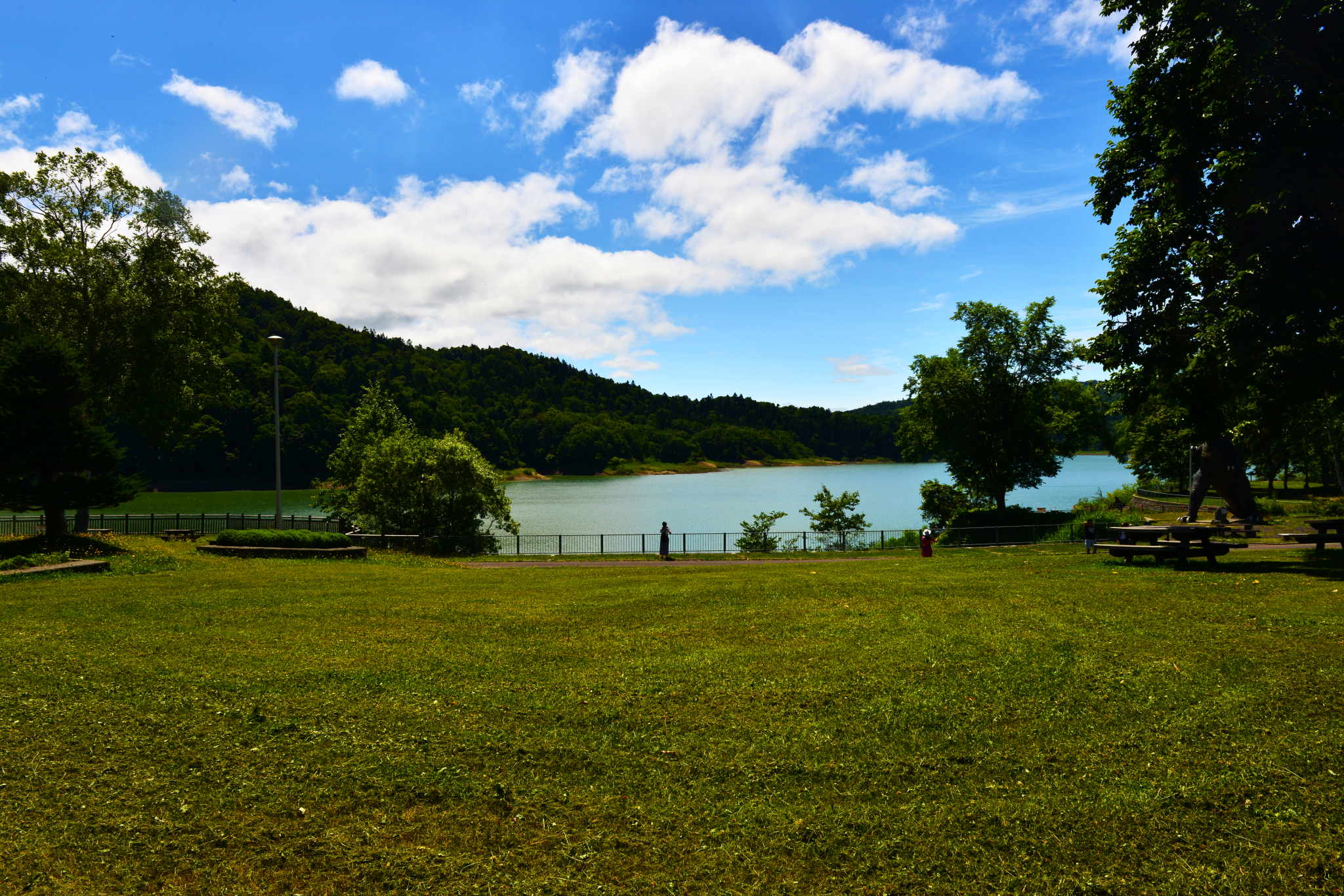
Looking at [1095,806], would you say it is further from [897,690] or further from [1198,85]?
[1198,85]

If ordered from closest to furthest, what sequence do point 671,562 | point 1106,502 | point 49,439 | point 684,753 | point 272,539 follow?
point 684,753 → point 49,439 → point 272,539 → point 671,562 → point 1106,502

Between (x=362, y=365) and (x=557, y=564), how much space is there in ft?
396

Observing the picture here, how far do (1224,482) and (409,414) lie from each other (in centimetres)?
11476

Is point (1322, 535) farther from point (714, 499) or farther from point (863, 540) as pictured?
point (714, 499)

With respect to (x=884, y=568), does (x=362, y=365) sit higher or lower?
higher

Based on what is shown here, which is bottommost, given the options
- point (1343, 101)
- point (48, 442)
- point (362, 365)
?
point (48, 442)

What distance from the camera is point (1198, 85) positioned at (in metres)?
14.2

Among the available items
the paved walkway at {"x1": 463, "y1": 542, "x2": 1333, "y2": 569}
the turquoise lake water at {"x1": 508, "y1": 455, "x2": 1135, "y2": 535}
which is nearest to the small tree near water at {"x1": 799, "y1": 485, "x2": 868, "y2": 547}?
the turquoise lake water at {"x1": 508, "y1": 455, "x2": 1135, "y2": 535}

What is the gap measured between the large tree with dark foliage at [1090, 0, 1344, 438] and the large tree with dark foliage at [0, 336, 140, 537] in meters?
26.8

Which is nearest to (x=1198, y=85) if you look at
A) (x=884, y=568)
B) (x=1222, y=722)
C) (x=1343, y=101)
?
(x=1343, y=101)

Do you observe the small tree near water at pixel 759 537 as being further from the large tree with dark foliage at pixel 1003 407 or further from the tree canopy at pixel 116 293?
the tree canopy at pixel 116 293

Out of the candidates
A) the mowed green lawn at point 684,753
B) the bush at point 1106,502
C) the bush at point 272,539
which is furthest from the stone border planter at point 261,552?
the bush at point 1106,502

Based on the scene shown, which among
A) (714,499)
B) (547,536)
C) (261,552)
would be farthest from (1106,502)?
(261,552)

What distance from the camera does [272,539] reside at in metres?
20.4
